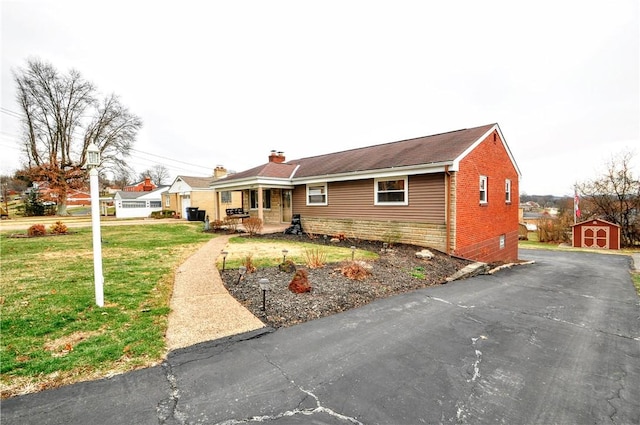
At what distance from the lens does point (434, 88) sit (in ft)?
58.1

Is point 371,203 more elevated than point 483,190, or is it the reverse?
point 483,190

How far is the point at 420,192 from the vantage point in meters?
11.9

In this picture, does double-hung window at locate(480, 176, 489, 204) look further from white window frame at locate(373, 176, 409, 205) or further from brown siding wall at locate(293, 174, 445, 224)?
white window frame at locate(373, 176, 409, 205)

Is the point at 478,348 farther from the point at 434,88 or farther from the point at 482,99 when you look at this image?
the point at 482,99

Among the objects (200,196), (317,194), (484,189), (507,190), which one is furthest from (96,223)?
(200,196)

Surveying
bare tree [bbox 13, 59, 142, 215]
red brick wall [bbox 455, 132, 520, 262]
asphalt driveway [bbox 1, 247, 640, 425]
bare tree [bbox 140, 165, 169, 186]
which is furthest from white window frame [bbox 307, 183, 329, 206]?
bare tree [bbox 140, 165, 169, 186]

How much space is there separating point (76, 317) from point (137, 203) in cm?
3578

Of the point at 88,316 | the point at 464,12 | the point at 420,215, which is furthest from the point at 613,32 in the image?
the point at 88,316

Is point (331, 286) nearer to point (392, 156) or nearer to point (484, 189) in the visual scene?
point (392, 156)

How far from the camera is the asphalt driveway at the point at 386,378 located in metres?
2.62

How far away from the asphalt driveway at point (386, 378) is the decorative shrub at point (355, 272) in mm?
1975

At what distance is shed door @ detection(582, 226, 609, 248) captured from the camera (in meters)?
27.1

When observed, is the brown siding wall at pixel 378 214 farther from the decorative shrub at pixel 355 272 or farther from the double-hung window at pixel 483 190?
the decorative shrub at pixel 355 272

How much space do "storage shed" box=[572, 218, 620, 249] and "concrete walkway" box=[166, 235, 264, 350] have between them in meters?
36.1
